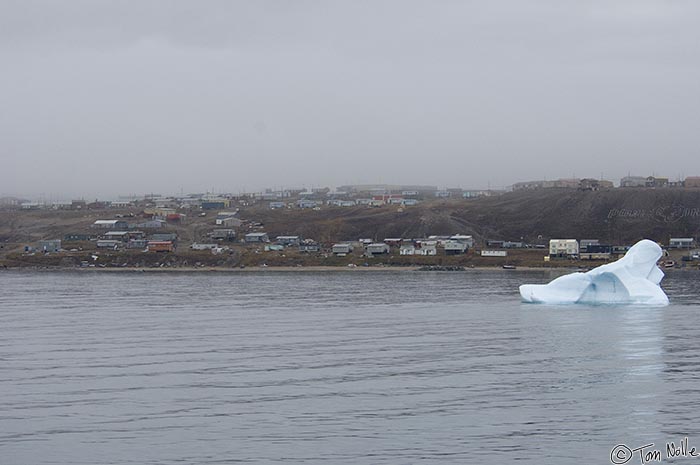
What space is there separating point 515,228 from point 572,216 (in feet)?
13.2

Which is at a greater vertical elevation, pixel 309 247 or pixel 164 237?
pixel 164 237

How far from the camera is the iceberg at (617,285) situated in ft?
93.8

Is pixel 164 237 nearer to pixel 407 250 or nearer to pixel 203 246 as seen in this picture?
pixel 203 246

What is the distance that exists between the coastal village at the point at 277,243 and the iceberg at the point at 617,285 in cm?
1721

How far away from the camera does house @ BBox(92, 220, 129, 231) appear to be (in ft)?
209

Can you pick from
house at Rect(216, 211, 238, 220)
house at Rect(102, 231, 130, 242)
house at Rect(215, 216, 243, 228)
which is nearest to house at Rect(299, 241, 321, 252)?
house at Rect(215, 216, 243, 228)

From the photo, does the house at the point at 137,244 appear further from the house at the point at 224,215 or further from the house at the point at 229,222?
the house at the point at 224,215

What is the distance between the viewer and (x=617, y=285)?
2900 centimetres

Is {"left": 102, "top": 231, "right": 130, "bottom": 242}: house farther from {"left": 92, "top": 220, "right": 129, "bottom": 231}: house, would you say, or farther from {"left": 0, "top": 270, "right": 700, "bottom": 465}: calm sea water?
{"left": 0, "top": 270, "right": 700, "bottom": 465}: calm sea water

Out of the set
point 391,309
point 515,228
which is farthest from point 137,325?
point 515,228

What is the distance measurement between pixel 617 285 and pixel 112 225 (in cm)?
4256

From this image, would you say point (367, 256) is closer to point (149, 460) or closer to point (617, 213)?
point (617, 213)
